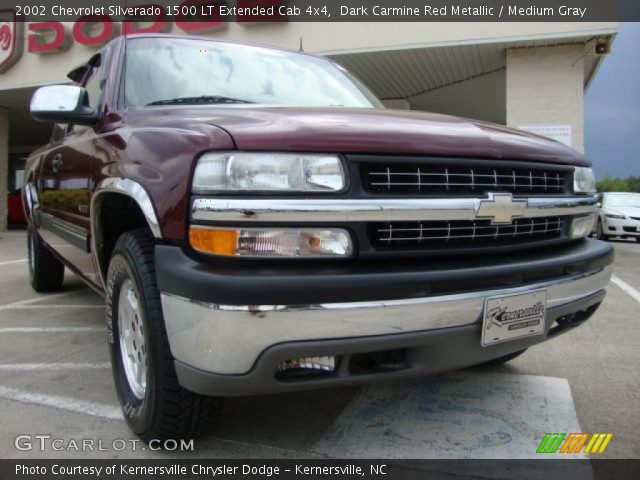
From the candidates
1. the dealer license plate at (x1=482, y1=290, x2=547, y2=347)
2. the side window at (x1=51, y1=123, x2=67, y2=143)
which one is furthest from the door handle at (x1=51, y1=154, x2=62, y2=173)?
the dealer license plate at (x1=482, y1=290, x2=547, y2=347)

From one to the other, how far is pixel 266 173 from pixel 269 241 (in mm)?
221

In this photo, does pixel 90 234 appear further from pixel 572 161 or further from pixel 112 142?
pixel 572 161

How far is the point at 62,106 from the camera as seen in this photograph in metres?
2.65

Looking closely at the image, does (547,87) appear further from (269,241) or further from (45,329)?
(269,241)

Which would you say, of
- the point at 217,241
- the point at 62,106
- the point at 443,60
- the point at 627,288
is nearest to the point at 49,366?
the point at 62,106

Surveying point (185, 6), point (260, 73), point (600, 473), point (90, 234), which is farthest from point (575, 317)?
point (185, 6)

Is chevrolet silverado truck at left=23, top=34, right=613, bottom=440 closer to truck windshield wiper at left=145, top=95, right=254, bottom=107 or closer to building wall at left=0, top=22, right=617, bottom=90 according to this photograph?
truck windshield wiper at left=145, top=95, right=254, bottom=107

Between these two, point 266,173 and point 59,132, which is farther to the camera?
point 59,132

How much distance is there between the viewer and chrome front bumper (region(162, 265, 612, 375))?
5.36 ft

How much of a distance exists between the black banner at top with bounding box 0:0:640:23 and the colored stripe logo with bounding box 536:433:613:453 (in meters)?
9.10

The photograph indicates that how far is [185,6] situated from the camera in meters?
11.6

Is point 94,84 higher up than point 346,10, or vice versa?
point 346,10

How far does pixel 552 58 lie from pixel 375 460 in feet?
33.1

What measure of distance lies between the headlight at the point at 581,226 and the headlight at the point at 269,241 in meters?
1.38
